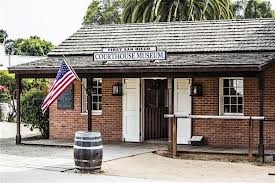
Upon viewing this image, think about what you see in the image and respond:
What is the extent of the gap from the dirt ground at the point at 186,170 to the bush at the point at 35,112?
606 cm

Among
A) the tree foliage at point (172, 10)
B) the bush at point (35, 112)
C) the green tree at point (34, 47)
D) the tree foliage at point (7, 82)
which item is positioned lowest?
the bush at point (35, 112)

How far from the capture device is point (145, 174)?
12.9 meters

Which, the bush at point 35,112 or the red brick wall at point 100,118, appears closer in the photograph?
the red brick wall at point 100,118

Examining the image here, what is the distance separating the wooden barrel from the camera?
1284 centimetres

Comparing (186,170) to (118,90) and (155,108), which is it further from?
→ (155,108)

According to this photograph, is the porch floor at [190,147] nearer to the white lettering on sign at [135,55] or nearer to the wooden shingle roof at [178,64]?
the wooden shingle roof at [178,64]

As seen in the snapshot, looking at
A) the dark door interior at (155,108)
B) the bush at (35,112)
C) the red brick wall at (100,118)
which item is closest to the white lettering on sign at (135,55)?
the red brick wall at (100,118)

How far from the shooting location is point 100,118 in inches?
782

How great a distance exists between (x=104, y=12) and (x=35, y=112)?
38.4 m

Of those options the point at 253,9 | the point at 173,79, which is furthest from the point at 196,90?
the point at 253,9

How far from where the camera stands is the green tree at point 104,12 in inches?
2266

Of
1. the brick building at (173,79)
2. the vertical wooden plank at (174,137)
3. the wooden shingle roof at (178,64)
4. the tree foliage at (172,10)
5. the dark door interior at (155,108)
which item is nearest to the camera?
the wooden shingle roof at (178,64)

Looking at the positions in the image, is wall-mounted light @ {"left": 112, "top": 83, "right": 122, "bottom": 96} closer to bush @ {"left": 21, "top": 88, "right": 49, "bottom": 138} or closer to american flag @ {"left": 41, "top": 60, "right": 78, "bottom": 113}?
bush @ {"left": 21, "top": 88, "right": 49, "bottom": 138}

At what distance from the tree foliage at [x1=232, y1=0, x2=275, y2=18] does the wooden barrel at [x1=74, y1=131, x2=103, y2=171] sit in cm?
3507
